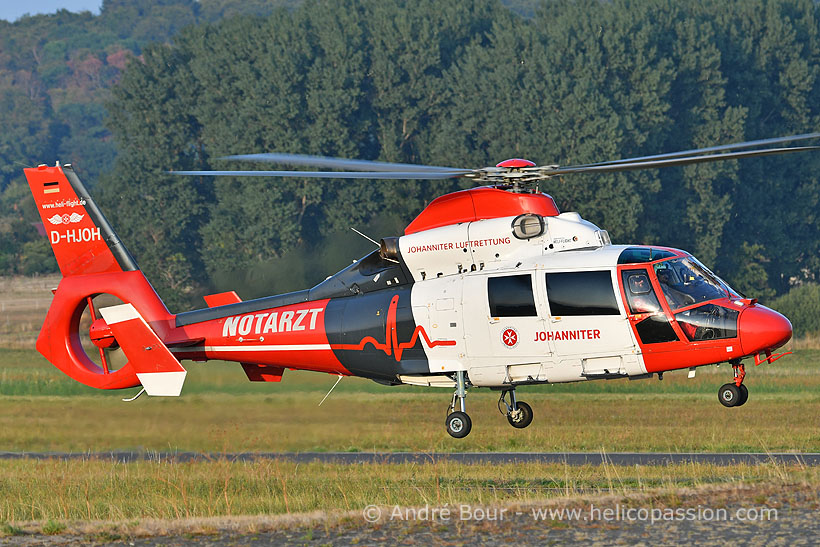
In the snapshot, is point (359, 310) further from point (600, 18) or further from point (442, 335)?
point (600, 18)

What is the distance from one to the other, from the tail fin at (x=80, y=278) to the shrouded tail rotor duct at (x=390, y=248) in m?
5.01

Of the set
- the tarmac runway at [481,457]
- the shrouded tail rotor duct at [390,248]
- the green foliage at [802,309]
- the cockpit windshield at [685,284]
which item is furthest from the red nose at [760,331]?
Answer: the green foliage at [802,309]

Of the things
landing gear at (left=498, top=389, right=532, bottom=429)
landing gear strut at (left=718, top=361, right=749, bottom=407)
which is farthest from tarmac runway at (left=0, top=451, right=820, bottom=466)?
landing gear strut at (left=718, top=361, right=749, bottom=407)

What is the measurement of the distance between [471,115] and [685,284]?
73.1 meters

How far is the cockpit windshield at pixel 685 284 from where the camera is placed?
2233cm

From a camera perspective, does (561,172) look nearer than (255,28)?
Yes

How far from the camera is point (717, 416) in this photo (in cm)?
4300

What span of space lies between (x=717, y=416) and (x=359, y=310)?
22.1m

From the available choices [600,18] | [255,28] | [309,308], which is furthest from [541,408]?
[255,28]

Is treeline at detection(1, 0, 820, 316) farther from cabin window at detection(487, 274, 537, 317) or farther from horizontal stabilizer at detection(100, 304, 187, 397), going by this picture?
cabin window at detection(487, 274, 537, 317)

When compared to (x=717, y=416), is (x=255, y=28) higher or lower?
higher

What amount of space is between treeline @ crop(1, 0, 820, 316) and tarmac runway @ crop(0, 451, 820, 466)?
44352 mm

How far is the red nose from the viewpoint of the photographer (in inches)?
857

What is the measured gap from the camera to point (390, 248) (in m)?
24.3
